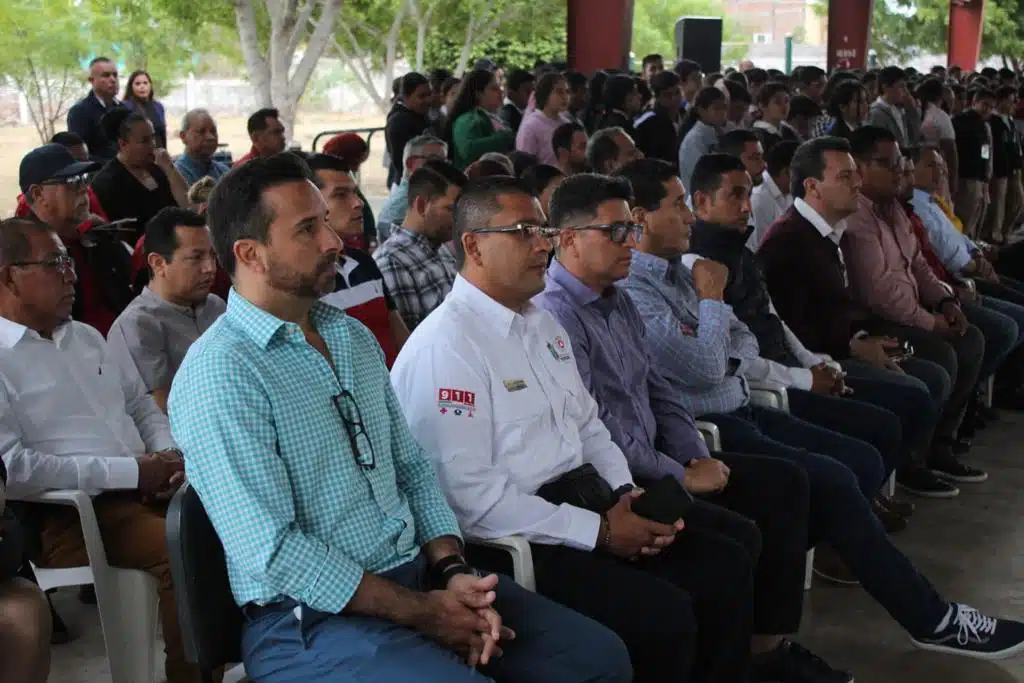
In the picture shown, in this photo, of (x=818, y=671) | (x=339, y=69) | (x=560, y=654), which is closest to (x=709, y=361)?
(x=818, y=671)

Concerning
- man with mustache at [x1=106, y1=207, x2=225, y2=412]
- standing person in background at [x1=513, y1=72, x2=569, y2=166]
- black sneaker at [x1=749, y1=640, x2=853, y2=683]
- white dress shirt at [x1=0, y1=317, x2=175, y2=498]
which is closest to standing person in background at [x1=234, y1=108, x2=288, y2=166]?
standing person in background at [x1=513, y1=72, x2=569, y2=166]

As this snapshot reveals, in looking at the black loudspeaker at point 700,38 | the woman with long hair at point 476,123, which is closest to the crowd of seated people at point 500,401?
the woman with long hair at point 476,123

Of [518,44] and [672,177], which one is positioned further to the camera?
[518,44]

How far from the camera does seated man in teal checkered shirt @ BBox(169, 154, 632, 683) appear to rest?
1925 mm

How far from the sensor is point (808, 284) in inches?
169

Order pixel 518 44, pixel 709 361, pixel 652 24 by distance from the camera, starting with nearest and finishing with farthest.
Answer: pixel 709 361
pixel 518 44
pixel 652 24

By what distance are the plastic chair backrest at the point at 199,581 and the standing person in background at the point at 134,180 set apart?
320 centimetres

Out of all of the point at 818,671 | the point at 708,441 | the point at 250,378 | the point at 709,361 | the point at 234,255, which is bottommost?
the point at 818,671

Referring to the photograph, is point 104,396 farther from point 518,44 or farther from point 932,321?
point 518,44

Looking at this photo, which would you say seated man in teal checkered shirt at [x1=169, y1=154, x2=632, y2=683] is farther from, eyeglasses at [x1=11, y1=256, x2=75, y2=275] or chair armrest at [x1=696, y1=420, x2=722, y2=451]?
chair armrest at [x1=696, y1=420, x2=722, y2=451]

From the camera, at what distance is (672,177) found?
136 inches

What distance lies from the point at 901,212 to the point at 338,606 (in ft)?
12.4

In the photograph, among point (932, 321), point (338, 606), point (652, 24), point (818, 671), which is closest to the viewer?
point (338, 606)

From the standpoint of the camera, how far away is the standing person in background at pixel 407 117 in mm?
7340
